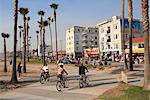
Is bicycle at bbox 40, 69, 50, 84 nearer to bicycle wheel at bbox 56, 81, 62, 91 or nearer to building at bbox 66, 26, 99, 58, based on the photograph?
bicycle wheel at bbox 56, 81, 62, 91

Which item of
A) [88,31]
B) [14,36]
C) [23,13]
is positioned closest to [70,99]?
[14,36]

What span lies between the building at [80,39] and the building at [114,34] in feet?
106

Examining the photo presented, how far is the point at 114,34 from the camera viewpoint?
3748 inches

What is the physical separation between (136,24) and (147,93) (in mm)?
85004

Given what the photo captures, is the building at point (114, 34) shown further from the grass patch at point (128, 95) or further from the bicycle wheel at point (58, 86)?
the grass patch at point (128, 95)

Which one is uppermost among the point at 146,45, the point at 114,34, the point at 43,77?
the point at 114,34

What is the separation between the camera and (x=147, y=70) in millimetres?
16703

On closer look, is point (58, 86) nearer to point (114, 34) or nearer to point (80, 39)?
point (114, 34)

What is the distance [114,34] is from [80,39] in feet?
151

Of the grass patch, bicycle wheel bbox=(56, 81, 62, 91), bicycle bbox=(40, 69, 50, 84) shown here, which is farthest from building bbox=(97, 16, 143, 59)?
the grass patch

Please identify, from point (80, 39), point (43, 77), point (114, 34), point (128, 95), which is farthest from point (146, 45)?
point (80, 39)

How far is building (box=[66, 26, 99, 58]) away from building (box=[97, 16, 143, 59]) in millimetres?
32450

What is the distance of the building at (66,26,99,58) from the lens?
138 m

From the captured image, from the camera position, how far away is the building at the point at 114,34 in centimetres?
9131
